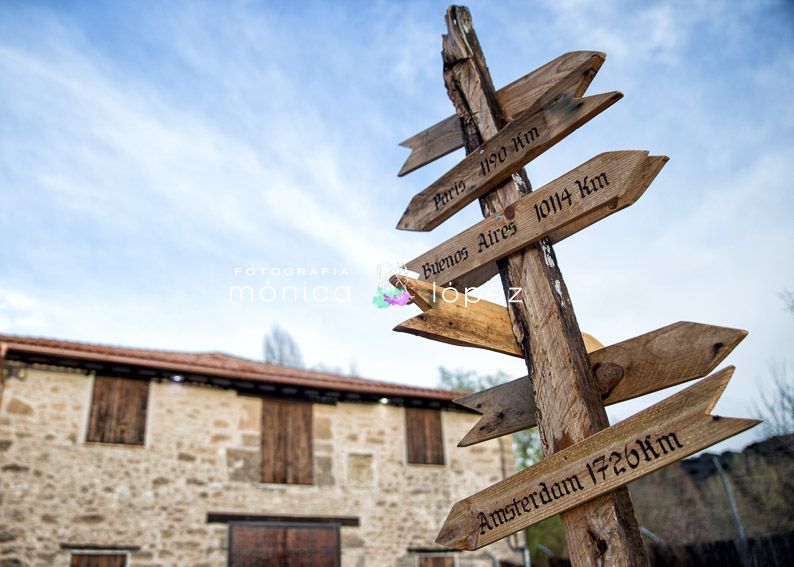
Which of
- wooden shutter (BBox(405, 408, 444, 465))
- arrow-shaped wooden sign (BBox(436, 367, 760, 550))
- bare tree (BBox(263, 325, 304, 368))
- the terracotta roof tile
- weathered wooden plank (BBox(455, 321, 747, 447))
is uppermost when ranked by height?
bare tree (BBox(263, 325, 304, 368))

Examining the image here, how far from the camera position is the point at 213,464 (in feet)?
35.7

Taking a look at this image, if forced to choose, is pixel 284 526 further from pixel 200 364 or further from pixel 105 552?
pixel 200 364

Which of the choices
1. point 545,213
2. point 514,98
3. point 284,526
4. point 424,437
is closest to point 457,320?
point 545,213

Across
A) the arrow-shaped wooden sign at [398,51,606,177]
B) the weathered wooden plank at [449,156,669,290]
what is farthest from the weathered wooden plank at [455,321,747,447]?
the arrow-shaped wooden sign at [398,51,606,177]

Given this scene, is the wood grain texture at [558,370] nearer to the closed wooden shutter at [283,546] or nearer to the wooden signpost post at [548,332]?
the wooden signpost post at [548,332]

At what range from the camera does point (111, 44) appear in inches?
365

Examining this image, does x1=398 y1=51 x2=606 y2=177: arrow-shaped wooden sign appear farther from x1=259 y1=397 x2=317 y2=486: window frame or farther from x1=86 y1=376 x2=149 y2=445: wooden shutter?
x1=259 y1=397 x2=317 y2=486: window frame

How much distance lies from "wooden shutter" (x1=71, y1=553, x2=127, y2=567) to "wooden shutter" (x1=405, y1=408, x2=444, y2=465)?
5637mm

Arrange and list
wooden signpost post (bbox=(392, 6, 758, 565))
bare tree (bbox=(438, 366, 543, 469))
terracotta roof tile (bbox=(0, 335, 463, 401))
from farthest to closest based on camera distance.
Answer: bare tree (bbox=(438, 366, 543, 469)) < terracotta roof tile (bbox=(0, 335, 463, 401)) < wooden signpost post (bbox=(392, 6, 758, 565))

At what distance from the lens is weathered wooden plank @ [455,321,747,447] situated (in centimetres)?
192

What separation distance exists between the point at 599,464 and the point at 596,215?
89 cm

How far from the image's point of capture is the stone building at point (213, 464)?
9609mm

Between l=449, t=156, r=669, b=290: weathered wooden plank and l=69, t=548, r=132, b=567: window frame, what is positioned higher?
l=449, t=156, r=669, b=290: weathered wooden plank

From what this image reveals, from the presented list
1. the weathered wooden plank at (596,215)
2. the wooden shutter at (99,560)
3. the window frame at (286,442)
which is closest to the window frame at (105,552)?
the wooden shutter at (99,560)
